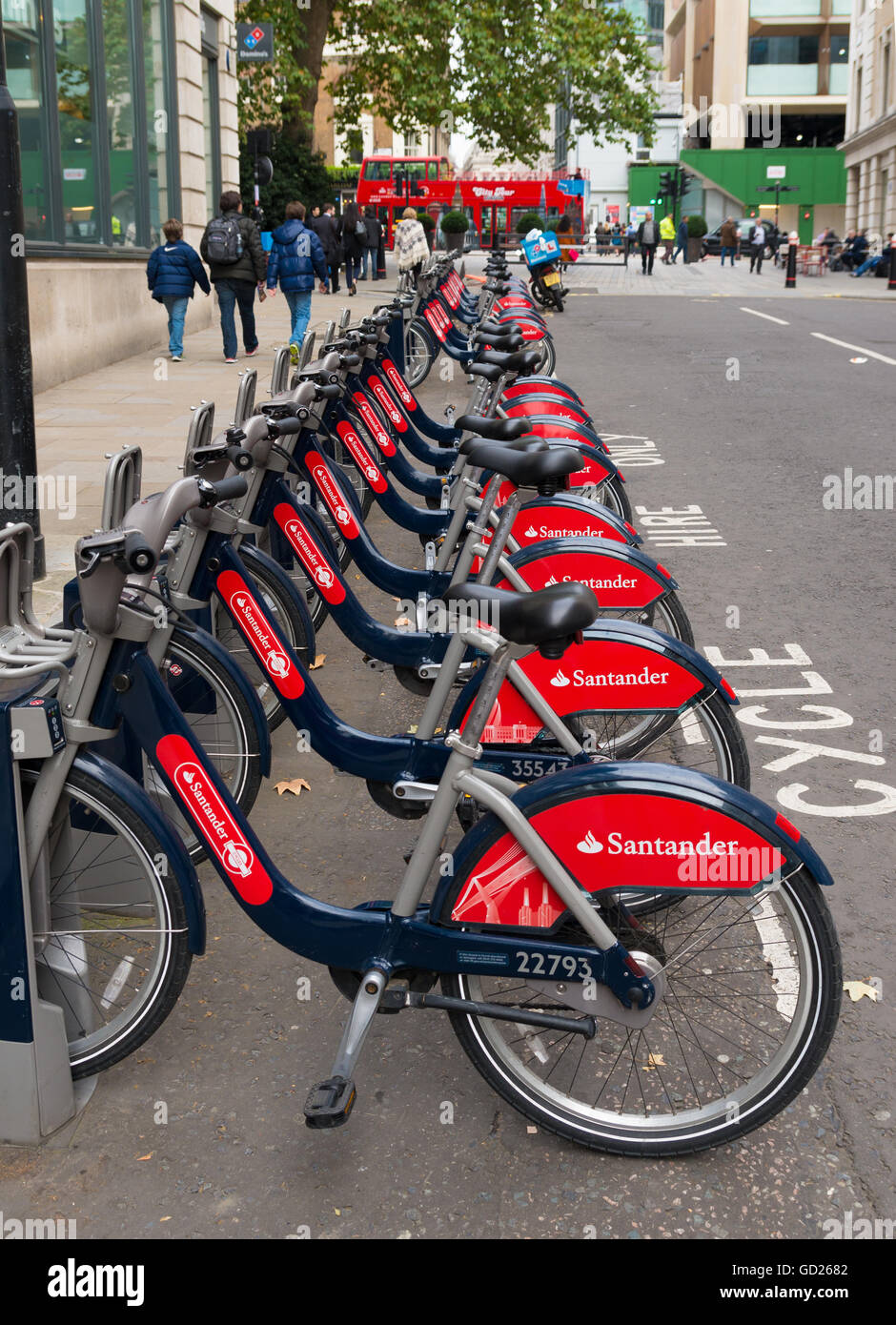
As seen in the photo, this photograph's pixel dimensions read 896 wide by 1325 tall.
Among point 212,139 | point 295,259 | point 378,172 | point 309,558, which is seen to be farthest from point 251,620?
point 378,172

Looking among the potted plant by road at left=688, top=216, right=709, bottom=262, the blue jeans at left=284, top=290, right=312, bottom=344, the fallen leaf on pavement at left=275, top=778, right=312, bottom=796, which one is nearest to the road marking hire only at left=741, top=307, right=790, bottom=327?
the blue jeans at left=284, top=290, right=312, bottom=344

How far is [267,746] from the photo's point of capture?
379cm

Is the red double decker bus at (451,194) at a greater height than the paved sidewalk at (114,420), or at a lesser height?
greater

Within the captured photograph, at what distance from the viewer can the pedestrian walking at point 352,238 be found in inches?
1143

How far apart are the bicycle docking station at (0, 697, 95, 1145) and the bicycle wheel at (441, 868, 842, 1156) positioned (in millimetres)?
829

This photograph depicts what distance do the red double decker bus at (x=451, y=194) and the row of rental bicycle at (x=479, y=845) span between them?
1902 inches

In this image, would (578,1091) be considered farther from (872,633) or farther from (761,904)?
(872,633)

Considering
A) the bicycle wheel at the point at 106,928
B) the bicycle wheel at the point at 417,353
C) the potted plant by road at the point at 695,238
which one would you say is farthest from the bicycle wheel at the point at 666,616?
the potted plant by road at the point at 695,238

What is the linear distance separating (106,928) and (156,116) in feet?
58.8

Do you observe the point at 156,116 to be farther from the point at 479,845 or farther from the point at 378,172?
the point at 378,172

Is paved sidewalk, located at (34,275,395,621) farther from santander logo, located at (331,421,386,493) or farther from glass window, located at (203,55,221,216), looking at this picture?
glass window, located at (203,55,221,216)

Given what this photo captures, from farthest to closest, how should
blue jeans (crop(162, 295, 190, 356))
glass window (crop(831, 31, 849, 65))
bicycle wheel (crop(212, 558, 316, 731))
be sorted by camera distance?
glass window (crop(831, 31, 849, 65)) < blue jeans (crop(162, 295, 190, 356)) < bicycle wheel (crop(212, 558, 316, 731))

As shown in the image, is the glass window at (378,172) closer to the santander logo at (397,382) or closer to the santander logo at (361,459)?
the santander logo at (397,382)

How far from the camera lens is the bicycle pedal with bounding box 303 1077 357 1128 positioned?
2.65m
